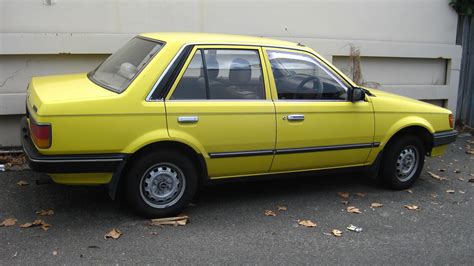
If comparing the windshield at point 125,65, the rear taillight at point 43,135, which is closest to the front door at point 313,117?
the windshield at point 125,65

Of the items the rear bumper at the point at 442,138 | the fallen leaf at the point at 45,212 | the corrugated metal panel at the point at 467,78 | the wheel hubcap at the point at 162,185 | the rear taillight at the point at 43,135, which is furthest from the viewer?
the corrugated metal panel at the point at 467,78

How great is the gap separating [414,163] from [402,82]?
3.32 metres

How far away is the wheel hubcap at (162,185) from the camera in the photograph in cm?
463

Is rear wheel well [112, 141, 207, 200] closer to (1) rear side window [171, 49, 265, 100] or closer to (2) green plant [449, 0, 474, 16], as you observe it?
(1) rear side window [171, 49, 265, 100]

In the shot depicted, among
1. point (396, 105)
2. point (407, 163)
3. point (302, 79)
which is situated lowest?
point (407, 163)

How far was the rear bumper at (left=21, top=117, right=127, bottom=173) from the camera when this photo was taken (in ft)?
13.8

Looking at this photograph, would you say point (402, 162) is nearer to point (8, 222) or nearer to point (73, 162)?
point (73, 162)

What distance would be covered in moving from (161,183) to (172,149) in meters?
0.33

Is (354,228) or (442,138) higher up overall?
(442,138)

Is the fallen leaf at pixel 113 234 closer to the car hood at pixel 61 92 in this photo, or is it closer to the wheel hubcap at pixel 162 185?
the wheel hubcap at pixel 162 185

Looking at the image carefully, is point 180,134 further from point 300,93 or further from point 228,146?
point 300,93

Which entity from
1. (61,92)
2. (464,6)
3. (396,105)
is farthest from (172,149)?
(464,6)

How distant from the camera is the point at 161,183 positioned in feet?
15.4

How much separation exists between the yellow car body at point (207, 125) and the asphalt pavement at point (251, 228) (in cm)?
43
